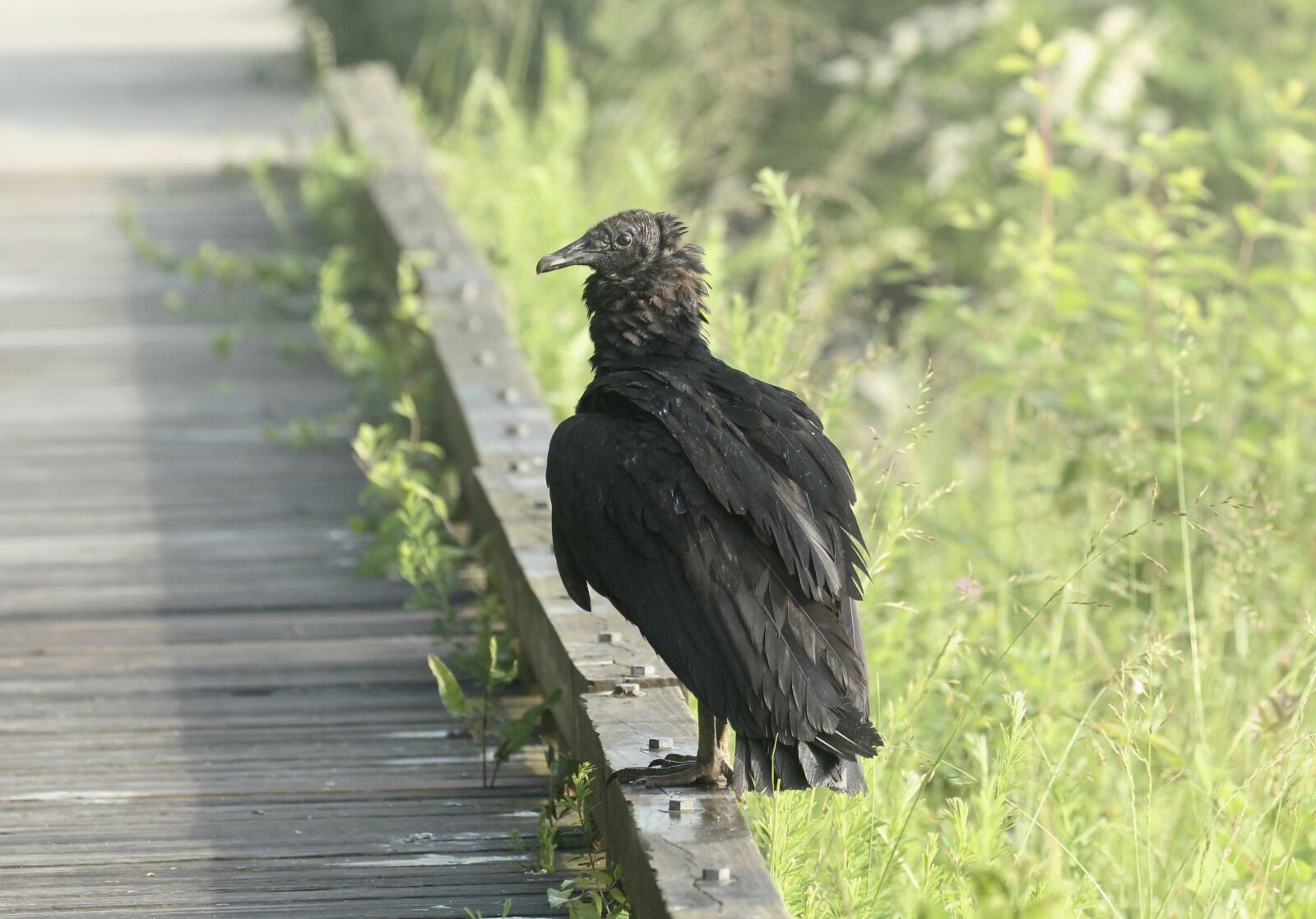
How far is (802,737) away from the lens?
2492 millimetres

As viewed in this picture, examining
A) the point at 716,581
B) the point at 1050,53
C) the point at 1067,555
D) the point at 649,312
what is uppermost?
the point at 1050,53

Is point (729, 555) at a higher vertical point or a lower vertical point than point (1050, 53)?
lower

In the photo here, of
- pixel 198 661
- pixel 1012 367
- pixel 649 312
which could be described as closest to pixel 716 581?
pixel 649 312

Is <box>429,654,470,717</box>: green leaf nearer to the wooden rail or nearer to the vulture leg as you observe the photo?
the wooden rail

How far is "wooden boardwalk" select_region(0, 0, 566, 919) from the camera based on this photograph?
9.66 feet

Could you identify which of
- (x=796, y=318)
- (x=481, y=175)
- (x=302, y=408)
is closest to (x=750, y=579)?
(x=796, y=318)

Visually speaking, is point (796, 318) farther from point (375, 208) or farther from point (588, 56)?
point (588, 56)

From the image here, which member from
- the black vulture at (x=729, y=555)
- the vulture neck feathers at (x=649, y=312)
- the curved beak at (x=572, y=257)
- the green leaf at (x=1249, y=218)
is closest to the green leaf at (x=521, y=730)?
the black vulture at (x=729, y=555)

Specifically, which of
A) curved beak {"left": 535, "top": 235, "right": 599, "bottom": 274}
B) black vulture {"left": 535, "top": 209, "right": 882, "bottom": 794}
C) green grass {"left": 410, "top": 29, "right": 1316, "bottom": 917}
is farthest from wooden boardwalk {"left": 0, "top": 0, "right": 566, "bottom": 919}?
curved beak {"left": 535, "top": 235, "right": 599, "bottom": 274}

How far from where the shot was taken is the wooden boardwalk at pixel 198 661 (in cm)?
295

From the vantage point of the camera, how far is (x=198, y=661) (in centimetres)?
387

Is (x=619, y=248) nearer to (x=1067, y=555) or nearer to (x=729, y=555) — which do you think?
(x=729, y=555)

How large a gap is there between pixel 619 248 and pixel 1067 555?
2245mm

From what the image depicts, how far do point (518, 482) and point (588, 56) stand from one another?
23.7 ft
